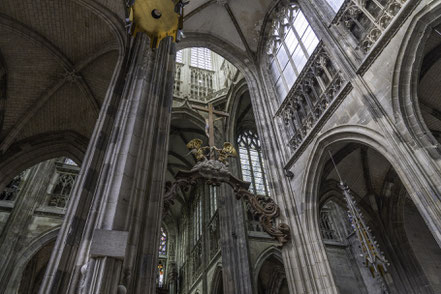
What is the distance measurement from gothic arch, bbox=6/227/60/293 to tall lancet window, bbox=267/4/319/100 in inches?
429

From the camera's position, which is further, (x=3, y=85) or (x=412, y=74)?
(x=3, y=85)

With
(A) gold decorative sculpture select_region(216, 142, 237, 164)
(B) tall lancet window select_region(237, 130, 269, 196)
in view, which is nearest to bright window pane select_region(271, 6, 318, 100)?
(A) gold decorative sculpture select_region(216, 142, 237, 164)

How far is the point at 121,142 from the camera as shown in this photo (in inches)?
184

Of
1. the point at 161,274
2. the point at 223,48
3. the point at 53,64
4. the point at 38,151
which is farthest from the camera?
the point at 161,274

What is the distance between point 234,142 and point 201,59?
24.4 feet

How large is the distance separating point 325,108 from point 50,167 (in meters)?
13.3

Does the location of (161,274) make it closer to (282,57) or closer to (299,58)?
(282,57)

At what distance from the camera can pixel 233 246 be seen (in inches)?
448

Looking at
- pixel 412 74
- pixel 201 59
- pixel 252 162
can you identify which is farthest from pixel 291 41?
pixel 201 59

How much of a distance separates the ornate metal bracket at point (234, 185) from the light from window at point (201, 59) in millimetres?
13086

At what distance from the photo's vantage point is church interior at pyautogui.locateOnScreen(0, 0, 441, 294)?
4527 millimetres

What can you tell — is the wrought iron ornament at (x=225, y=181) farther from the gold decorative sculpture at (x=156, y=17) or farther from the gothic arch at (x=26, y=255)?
the gothic arch at (x=26, y=255)

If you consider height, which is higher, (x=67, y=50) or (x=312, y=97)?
(x=67, y=50)

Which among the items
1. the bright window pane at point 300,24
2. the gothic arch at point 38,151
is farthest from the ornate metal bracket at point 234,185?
the gothic arch at point 38,151
